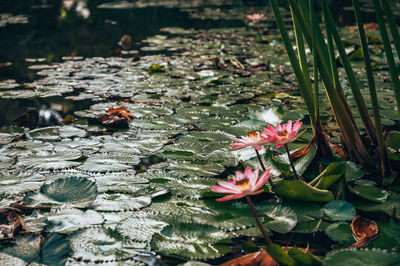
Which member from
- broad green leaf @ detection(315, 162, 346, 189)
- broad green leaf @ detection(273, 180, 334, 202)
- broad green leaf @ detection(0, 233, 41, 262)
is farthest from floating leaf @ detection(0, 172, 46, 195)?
broad green leaf @ detection(315, 162, 346, 189)

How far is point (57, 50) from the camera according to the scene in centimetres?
393

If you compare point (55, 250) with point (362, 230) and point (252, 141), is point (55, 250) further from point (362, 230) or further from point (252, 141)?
point (362, 230)

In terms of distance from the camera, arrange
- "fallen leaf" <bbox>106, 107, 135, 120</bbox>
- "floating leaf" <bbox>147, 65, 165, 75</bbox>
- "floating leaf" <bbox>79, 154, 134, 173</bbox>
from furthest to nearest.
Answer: "floating leaf" <bbox>147, 65, 165, 75</bbox> → "fallen leaf" <bbox>106, 107, 135, 120</bbox> → "floating leaf" <bbox>79, 154, 134, 173</bbox>

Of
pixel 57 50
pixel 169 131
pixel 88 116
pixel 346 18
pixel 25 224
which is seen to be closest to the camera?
pixel 25 224

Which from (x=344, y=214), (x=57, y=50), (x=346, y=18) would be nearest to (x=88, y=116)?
(x=344, y=214)

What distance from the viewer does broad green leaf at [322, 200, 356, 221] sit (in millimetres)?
1095

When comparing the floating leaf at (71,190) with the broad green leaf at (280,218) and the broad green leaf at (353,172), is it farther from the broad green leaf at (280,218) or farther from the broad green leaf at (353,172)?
the broad green leaf at (353,172)

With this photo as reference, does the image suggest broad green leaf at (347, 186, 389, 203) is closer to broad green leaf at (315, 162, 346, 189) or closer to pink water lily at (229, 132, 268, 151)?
broad green leaf at (315, 162, 346, 189)

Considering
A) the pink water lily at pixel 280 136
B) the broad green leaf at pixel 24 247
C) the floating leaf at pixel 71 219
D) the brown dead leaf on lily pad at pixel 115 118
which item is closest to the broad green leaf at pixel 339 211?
the pink water lily at pixel 280 136

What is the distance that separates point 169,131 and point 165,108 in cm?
36

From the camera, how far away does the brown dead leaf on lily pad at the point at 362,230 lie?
979 mm

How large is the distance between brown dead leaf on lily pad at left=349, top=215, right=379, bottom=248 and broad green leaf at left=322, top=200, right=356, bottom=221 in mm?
23

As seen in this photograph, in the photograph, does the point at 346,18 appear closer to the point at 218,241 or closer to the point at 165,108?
the point at 165,108

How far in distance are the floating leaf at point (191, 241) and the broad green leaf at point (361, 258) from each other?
0.79ft
